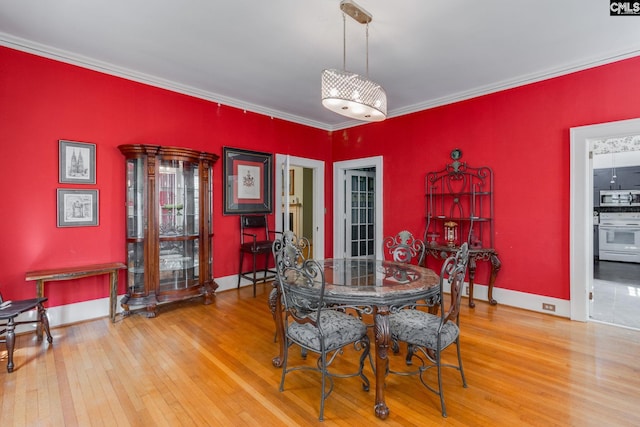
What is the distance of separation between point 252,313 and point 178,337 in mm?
868

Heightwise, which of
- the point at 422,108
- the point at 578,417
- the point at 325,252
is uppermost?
the point at 422,108

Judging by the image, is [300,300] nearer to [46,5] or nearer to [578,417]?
[578,417]

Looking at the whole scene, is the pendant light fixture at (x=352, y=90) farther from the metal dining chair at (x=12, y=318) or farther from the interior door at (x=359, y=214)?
the interior door at (x=359, y=214)

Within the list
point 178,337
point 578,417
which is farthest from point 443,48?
point 178,337

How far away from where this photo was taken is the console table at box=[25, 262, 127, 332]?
288cm

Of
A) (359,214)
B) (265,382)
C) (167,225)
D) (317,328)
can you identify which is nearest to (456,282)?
(317,328)

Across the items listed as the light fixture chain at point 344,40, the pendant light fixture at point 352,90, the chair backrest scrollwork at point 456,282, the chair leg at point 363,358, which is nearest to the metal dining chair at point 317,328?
the chair leg at point 363,358

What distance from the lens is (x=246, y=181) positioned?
185 inches

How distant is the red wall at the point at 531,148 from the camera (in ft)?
10.6

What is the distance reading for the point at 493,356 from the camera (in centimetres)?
254

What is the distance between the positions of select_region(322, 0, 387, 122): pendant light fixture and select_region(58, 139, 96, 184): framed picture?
267 centimetres

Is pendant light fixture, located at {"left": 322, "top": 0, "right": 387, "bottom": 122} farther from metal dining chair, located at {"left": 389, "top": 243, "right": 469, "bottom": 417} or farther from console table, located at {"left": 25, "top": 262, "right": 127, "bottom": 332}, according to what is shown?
console table, located at {"left": 25, "top": 262, "right": 127, "bottom": 332}

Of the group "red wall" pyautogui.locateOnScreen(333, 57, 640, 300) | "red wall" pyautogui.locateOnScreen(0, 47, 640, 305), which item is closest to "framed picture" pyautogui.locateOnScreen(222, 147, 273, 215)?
"red wall" pyautogui.locateOnScreen(0, 47, 640, 305)

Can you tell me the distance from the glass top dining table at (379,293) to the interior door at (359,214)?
325 centimetres
